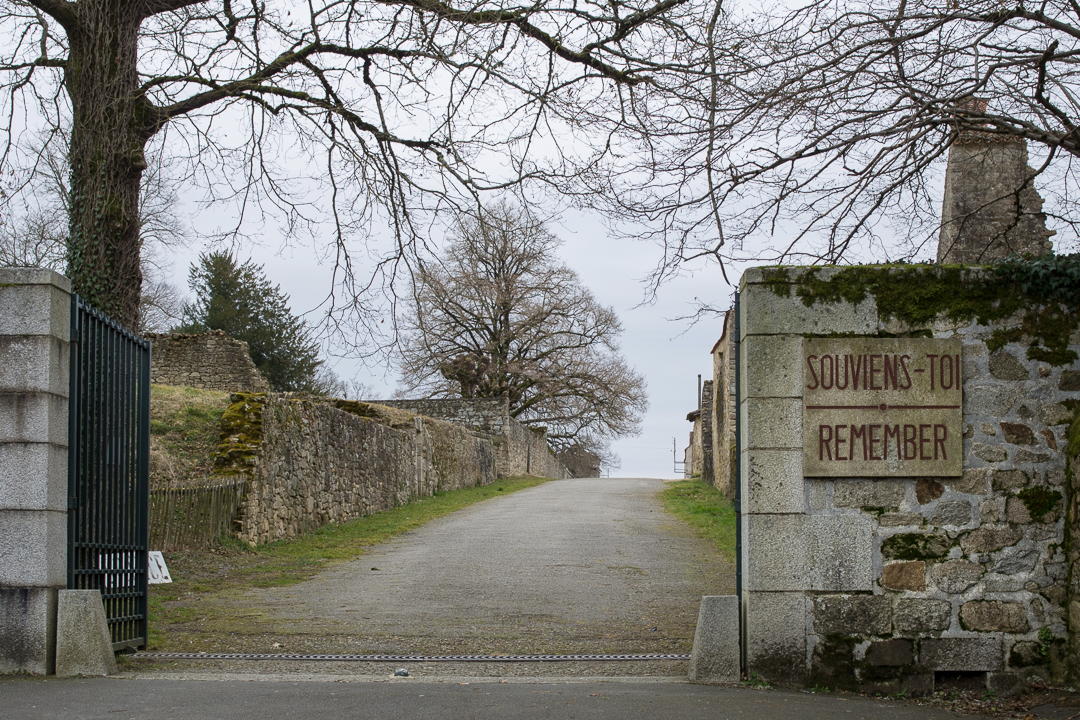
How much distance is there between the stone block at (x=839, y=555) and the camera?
7.24 metres

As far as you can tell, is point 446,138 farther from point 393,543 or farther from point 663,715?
point 663,715

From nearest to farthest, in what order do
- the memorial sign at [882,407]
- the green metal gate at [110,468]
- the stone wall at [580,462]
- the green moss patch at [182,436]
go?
1. the memorial sign at [882,407]
2. the green metal gate at [110,468]
3. the green moss patch at [182,436]
4. the stone wall at [580,462]

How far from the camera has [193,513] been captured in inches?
555

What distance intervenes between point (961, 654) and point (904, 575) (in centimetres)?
63

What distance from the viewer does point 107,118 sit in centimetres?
1307

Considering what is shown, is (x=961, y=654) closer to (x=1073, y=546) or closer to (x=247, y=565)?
(x=1073, y=546)

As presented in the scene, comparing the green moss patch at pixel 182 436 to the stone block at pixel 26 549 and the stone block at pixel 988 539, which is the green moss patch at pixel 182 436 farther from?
the stone block at pixel 988 539

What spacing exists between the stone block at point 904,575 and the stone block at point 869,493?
39cm

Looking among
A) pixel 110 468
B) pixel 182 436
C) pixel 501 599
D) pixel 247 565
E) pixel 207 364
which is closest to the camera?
pixel 110 468

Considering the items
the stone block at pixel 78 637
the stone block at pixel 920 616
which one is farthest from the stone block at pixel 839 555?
the stone block at pixel 78 637

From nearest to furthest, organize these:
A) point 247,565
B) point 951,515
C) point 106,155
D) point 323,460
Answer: point 951,515, point 106,155, point 247,565, point 323,460

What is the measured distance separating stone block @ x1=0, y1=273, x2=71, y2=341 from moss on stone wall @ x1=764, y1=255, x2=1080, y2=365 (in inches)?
191

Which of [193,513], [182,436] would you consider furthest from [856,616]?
[182,436]

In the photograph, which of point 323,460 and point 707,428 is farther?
point 707,428
